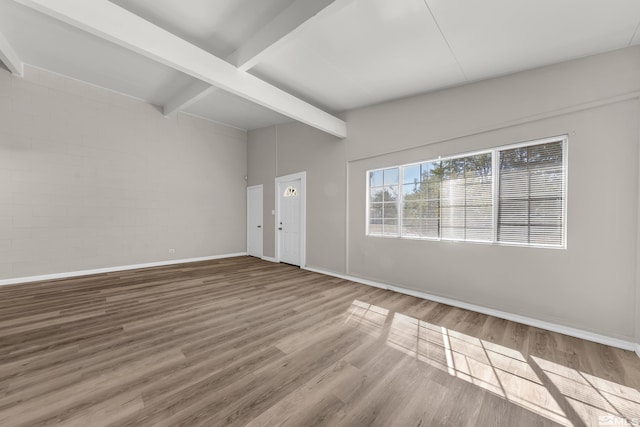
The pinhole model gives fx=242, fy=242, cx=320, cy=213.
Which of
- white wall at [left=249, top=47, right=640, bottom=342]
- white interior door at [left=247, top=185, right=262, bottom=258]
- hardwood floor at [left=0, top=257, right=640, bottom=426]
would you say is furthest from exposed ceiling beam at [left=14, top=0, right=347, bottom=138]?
white interior door at [left=247, top=185, right=262, bottom=258]

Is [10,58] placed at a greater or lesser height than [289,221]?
greater

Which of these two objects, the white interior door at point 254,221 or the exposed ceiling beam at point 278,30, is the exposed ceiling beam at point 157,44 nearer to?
the exposed ceiling beam at point 278,30

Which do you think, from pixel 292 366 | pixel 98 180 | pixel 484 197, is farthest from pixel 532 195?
pixel 98 180

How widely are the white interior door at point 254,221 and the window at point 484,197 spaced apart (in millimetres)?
3784

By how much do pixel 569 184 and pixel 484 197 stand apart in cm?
79

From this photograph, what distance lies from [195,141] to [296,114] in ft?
11.9

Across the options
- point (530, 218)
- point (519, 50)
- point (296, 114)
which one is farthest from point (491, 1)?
point (296, 114)

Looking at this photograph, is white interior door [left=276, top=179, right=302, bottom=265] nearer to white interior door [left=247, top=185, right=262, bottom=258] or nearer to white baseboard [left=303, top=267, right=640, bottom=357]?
white interior door [left=247, top=185, right=262, bottom=258]

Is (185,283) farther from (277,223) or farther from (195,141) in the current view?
(195,141)

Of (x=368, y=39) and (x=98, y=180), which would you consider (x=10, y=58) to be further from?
(x=368, y=39)

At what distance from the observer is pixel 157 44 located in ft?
8.49

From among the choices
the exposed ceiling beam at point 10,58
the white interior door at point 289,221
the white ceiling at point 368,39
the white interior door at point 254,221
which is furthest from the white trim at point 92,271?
the white ceiling at point 368,39

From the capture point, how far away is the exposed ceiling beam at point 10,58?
132 inches

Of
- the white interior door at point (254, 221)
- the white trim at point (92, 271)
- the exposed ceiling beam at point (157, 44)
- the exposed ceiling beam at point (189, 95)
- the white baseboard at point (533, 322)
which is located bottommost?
the white baseboard at point (533, 322)
